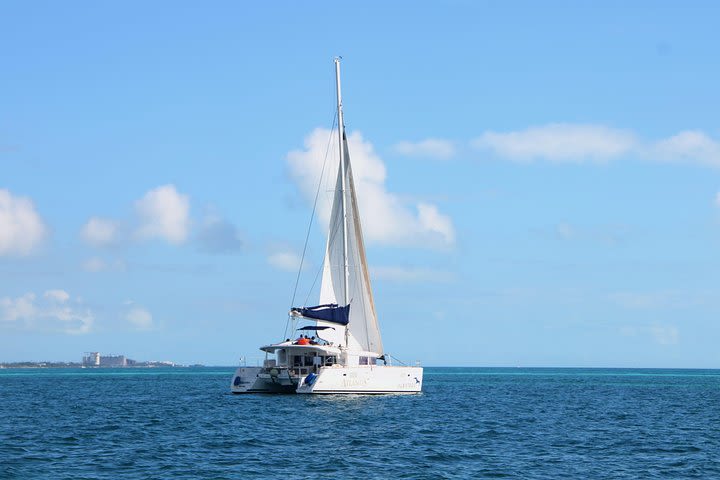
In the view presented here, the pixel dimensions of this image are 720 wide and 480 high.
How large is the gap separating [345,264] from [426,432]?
2125 centimetres

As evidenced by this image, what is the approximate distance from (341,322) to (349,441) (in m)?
23.7

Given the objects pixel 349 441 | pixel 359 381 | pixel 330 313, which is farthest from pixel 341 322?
pixel 349 441

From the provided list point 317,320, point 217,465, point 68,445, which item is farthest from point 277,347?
point 217,465

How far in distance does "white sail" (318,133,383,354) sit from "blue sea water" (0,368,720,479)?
5.07 metres

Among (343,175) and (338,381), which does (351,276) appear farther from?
(338,381)

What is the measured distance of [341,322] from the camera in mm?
62094

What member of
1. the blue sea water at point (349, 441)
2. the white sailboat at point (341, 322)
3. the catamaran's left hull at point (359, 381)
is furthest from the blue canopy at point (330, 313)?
the blue sea water at point (349, 441)

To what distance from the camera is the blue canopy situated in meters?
61.9

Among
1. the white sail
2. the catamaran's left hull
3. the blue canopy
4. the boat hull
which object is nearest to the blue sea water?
the catamaran's left hull

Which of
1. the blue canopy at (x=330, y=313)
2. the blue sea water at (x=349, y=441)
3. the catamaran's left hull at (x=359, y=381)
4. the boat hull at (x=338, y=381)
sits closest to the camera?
the blue sea water at (x=349, y=441)

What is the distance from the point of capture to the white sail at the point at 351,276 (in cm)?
6303

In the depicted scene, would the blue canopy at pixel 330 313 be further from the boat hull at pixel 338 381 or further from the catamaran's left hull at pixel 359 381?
the catamaran's left hull at pixel 359 381

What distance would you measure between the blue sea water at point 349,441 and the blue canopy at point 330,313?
205 inches

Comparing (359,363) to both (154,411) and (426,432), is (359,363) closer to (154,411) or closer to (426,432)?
(154,411)
